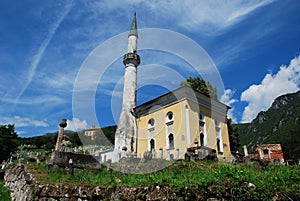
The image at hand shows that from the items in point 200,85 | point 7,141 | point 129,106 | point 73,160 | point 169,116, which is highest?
point 200,85

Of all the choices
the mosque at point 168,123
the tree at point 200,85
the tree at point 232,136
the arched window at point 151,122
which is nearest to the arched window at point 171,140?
the mosque at point 168,123

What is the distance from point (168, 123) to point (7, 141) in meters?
17.3

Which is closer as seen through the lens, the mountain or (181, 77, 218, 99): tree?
(181, 77, 218, 99): tree

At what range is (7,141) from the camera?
24.9 metres

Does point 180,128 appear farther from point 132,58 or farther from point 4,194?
point 4,194

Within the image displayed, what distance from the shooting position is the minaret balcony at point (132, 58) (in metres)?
32.1

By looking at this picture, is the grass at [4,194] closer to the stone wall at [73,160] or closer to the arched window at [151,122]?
the stone wall at [73,160]

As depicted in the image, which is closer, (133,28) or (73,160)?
(73,160)

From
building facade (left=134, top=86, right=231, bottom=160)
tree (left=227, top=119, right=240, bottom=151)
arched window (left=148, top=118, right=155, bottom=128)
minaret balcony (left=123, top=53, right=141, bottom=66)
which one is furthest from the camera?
tree (left=227, top=119, right=240, bottom=151)

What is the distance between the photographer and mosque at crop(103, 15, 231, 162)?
24.4 m

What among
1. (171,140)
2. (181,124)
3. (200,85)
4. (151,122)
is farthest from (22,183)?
(200,85)

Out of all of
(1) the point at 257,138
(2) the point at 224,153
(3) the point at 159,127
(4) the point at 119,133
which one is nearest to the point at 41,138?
(4) the point at 119,133

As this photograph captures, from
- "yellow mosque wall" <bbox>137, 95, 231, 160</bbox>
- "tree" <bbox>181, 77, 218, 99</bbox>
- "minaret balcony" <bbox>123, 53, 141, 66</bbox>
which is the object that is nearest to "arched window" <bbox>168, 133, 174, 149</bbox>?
"yellow mosque wall" <bbox>137, 95, 231, 160</bbox>

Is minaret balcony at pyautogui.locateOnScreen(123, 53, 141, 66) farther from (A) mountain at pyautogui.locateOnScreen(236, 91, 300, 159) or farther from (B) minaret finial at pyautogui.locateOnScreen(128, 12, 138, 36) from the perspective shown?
(A) mountain at pyautogui.locateOnScreen(236, 91, 300, 159)
